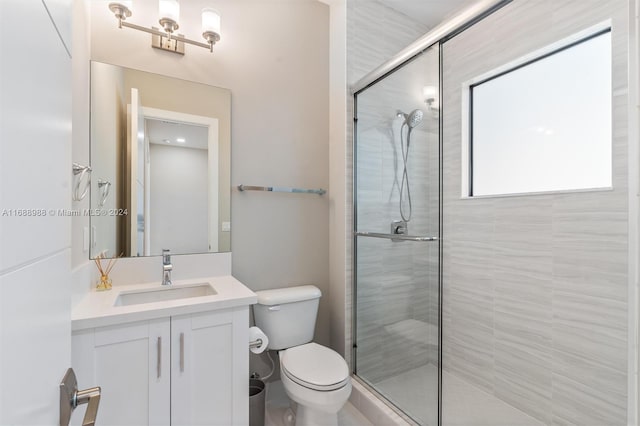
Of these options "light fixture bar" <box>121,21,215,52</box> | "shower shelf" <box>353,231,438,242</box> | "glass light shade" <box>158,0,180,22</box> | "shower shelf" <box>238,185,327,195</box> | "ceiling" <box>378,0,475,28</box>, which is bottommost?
"shower shelf" <box>353,231,438,242</box>

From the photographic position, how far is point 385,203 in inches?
74.7

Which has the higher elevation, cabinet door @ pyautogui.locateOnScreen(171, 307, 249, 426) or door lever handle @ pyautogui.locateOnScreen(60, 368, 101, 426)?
door lever handle @ pyautogui.locateOnScreen(60, 368, 101, 426)

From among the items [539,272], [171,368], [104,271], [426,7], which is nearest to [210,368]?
[171,368]

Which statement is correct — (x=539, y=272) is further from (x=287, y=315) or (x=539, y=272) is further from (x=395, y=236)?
(x=287, y=315)

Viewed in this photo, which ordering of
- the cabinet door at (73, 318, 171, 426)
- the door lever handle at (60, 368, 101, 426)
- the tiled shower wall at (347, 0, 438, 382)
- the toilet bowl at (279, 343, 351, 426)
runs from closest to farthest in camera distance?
the door lever handle at (60, 368, 101, 426) → the cabinet door at (73, 318, 171, 426) → the toilet bowl at (279, 343, 351, 426) → the tiled shower wall at (347, 0, 438, 382)

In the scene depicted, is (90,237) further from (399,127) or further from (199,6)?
(399,127)

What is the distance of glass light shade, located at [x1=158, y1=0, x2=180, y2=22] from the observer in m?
1.59

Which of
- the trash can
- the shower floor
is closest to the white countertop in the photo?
the trash can

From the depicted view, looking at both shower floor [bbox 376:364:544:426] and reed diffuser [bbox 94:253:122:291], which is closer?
reed diffuser [bbox 94:253:122:291]

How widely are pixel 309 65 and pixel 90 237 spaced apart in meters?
1.65

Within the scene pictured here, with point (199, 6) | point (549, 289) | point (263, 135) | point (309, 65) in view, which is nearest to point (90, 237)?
point (263, 135)

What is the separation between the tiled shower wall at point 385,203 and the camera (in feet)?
5.49

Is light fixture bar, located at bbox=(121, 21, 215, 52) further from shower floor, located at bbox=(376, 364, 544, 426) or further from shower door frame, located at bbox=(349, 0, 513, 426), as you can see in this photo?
shower floor, located at bbox=(376, 364, 544, 426)

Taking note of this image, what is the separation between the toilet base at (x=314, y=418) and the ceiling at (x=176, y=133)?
1.51 m
